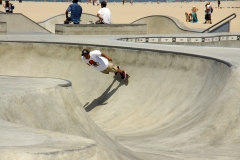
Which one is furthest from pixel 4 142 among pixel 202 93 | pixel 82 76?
pixel 82 76

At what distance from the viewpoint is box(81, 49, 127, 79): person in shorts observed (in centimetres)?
1467

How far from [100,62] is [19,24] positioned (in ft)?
48.2

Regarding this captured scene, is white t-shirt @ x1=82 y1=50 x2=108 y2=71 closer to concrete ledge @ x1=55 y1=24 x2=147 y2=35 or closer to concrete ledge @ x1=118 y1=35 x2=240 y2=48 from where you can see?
concrete ledge @ x1=118 y1=35 x2=240 y2=48

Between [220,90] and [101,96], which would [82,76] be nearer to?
[101,96]

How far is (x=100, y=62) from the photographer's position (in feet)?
48.6

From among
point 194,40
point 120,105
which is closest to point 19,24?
point 194,40

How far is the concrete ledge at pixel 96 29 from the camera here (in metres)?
24.6

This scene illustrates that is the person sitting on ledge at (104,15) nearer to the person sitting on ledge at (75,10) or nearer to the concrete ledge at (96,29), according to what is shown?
the concrete ledge at (96,29)

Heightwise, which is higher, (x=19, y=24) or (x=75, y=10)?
(x=75, y=10)

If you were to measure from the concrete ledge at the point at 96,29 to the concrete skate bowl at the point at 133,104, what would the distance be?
635 centimetres

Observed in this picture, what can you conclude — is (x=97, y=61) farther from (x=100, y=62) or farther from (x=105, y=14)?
(x=105, y=14)

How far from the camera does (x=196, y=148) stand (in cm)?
1018

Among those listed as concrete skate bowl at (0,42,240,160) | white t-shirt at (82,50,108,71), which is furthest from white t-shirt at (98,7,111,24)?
white t-shirt at (82,50,108,71)

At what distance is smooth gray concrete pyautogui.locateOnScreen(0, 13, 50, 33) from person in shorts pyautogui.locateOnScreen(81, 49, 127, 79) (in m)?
13.9
